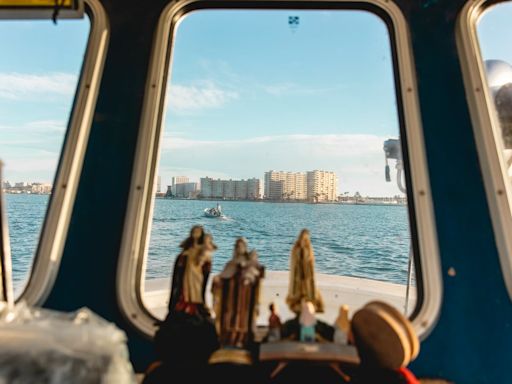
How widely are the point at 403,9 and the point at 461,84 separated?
0.42 m

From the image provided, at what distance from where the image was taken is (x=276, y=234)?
859cm

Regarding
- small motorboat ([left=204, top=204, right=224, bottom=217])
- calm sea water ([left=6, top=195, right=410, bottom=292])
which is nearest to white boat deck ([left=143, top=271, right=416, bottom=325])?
calm sea water ([left=6, top=195, right=410, bottom=292])

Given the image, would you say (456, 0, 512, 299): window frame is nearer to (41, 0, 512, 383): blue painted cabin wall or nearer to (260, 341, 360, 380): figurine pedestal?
(41, 0, 512, 383): blue painted cabin wall

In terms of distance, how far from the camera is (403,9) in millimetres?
1709

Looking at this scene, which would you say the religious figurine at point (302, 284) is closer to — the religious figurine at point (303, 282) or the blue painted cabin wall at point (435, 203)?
the religious figurine at point (303, 282)

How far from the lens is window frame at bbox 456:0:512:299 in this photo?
1500 millimetres

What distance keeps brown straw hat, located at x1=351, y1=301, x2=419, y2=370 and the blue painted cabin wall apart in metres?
0.49

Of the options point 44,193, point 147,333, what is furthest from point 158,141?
point 147,333

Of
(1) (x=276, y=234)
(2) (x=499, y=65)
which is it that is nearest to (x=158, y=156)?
(2) (x=499, y=65)

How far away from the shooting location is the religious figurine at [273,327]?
45.2 inches

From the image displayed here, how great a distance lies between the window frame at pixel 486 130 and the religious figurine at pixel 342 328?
747mm

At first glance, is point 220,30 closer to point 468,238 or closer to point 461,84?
point 461,84

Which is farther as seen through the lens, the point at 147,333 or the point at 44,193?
the point at 44,193

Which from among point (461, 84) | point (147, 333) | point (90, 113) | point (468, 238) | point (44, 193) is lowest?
point (147, 333)
